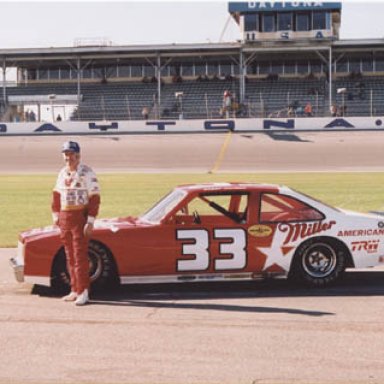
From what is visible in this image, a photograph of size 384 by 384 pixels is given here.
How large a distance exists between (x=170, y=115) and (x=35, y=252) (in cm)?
4558

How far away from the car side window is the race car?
0.01 meters

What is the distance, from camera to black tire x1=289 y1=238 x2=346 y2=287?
876cm

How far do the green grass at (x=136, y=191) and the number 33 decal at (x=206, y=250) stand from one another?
182 inches

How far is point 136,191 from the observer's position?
22.4 meters

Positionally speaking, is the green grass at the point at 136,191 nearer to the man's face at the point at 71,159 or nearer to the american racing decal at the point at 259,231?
the man's face at the point at 71,159

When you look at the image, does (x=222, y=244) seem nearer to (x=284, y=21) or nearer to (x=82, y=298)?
(x=82, y=298)

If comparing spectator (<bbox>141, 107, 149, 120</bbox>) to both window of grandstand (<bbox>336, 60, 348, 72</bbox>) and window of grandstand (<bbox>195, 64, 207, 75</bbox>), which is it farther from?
window of grandstand (<bbox>336, 60, 348, 72</bbox>)

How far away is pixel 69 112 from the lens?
182ft

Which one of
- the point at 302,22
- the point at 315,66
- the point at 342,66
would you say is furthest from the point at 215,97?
the point at 342,66

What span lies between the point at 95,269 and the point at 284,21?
4994 cm

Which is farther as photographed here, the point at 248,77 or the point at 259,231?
the point at 248,77

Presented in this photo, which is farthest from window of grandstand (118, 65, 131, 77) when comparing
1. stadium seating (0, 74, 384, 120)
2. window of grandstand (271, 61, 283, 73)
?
window of grandstand (271, 61, 283, 73)

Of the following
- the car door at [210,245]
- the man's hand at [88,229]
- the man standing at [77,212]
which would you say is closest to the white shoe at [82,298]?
the man standing at [77,212]

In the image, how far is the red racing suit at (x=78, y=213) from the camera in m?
7.90
